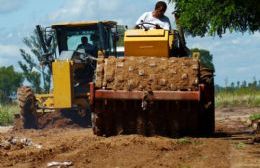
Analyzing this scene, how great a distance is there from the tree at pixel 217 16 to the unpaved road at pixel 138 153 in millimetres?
3736

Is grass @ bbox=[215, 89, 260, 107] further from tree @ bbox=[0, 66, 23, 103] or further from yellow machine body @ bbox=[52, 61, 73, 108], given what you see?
tree @ bbox=[0, 66, 23, 103]

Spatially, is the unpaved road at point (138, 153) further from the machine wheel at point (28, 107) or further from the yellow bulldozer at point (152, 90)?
the machine wheel at point (28, 107)

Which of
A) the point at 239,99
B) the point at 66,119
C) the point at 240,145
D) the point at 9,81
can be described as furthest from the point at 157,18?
the point at 9,81

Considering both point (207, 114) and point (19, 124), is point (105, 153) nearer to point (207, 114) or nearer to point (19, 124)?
point (207, 114)

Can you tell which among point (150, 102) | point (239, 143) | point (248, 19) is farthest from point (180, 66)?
point (248, 19)

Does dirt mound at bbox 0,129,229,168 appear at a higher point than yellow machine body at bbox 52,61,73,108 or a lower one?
lower

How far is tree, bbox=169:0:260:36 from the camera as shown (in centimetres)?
1708

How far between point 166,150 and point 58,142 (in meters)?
2.83

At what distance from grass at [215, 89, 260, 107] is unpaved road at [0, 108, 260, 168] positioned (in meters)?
24.9

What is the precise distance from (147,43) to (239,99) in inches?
1026

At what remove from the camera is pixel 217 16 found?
17.4 m

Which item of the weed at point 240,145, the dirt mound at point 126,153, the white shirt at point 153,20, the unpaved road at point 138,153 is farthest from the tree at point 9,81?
the weed at point 240,145

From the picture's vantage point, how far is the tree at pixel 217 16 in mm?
17078

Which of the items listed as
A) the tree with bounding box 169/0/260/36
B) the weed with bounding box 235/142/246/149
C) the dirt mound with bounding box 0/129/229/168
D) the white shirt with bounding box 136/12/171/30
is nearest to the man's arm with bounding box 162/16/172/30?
the white shirt with bounding box 136/12/171/30
